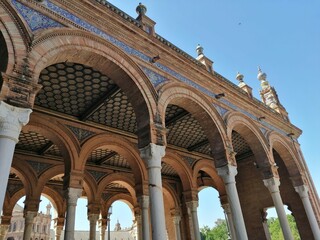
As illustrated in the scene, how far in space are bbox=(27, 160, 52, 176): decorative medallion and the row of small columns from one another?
1513 millimetres

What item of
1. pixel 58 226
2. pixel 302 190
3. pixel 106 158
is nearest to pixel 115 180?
pixel 106 158

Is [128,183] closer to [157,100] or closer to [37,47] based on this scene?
[157,100]

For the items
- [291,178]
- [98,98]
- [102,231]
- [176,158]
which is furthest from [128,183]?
[291,178]

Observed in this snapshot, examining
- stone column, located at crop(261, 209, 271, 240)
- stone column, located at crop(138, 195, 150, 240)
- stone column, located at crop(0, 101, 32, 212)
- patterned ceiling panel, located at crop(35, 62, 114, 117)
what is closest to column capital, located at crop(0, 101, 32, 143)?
stone column, located at crop(0, 101, 32, 212)

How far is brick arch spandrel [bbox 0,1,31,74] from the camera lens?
4.46 m

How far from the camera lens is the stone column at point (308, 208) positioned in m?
9.96

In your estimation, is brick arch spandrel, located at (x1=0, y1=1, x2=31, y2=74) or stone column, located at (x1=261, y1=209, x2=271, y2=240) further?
stone column, located at (x1=261, y1=209, x2=271, y2=240)

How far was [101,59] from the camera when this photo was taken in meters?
5.98

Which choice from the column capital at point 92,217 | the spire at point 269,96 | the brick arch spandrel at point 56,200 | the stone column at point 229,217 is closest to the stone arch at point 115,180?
the column capital at point 92,217

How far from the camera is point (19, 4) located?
502cm

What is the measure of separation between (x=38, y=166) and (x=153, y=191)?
6482 millimetres

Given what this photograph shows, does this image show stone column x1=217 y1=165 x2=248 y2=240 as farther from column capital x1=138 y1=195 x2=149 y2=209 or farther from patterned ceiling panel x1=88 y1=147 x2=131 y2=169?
patterned ceiling panel x1=88 y1=147 x2=131 y2=169

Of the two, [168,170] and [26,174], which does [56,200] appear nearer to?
[26,174]

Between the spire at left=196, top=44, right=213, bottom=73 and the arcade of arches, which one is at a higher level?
the spire at left=196, top=44, right=213, bottom=73
